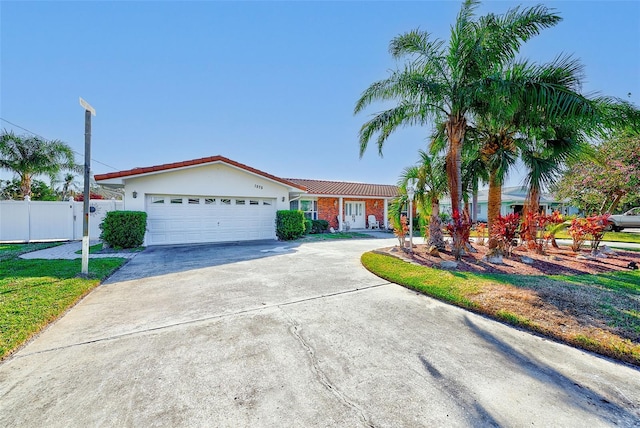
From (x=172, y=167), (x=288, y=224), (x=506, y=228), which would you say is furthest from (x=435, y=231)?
(x=172, y=167)

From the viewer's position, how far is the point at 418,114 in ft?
29.0

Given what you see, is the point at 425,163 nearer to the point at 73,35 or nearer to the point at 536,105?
the point at 536,105

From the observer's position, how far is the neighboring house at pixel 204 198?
1180cm

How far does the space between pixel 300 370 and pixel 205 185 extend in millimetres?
11848

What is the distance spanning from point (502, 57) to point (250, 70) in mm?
10105

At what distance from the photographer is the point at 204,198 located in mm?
13039

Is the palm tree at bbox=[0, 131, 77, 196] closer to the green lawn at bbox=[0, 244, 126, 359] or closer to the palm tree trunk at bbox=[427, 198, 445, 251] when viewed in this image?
the green lawn at bbox=[0, 244, 126, 359]

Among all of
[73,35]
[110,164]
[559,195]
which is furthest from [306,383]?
[110,164]

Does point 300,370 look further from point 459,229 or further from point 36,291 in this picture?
point 459,229

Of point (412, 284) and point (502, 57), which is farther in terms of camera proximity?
point (502, 57)

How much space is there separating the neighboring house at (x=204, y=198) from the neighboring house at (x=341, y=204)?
11.7ft

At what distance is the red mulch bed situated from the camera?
681cm

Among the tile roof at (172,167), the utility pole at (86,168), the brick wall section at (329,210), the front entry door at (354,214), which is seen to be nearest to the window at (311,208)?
the brick wall section at (329,210)

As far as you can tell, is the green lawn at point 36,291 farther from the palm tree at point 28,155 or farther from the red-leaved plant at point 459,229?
the palm tree at point 28,155
